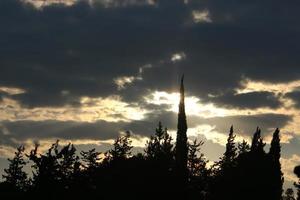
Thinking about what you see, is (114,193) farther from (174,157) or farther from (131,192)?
(174,157)

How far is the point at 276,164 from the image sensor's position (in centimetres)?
6481

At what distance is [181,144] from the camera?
6669 cm

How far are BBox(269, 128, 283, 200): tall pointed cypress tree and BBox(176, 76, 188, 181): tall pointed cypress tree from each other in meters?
9.96

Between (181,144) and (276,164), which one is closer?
(276,164)

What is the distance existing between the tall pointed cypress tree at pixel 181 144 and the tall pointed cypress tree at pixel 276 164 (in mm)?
9960

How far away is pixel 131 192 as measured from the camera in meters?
57.0

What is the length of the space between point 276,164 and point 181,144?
11.0 metres

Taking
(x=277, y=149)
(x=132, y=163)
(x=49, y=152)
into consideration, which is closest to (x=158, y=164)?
(x=132, y=163)

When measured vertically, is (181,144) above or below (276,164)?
above

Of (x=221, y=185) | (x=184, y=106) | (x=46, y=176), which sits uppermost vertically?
(x=184, y=106)

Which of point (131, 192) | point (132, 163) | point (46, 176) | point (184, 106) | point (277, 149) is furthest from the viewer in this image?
point (184, 106)

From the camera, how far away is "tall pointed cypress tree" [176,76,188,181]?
6297 cm

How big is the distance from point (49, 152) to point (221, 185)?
120 feet

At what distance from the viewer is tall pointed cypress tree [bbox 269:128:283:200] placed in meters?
62.8
